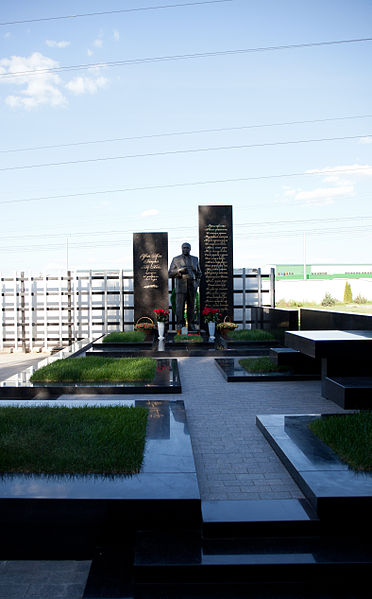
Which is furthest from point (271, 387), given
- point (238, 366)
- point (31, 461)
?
point (31, 461)

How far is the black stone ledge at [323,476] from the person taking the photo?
2674mm

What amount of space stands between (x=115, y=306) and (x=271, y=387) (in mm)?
9280

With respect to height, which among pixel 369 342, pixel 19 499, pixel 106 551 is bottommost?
pixel 106 551

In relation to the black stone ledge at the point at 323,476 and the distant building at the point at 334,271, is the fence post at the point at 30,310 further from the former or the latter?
the distant building at the point at 334,271

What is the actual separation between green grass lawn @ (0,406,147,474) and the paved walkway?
1.98ft

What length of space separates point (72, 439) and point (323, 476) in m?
2.13

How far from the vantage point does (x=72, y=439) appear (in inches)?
145

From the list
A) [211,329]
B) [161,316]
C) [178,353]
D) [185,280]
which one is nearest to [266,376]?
[178,353]

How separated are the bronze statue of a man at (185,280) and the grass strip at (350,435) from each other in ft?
27.2

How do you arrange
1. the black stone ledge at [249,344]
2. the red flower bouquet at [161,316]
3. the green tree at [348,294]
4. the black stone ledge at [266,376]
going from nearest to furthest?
the black stone ledge at [266,376]
the black stone ledge at [249,344]
the red flower bouquet at [161,316]
the green tree at [348,294]

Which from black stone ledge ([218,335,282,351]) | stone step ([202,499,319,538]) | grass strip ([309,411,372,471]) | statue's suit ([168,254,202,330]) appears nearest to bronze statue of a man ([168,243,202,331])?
statue's suit ([168,254,202,330])

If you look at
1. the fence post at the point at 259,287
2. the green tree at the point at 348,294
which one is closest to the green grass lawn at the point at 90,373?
the fence post at the point at 259,287

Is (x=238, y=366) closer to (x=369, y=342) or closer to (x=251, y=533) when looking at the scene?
(x=369, y=342)

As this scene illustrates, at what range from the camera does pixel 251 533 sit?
2592mm
